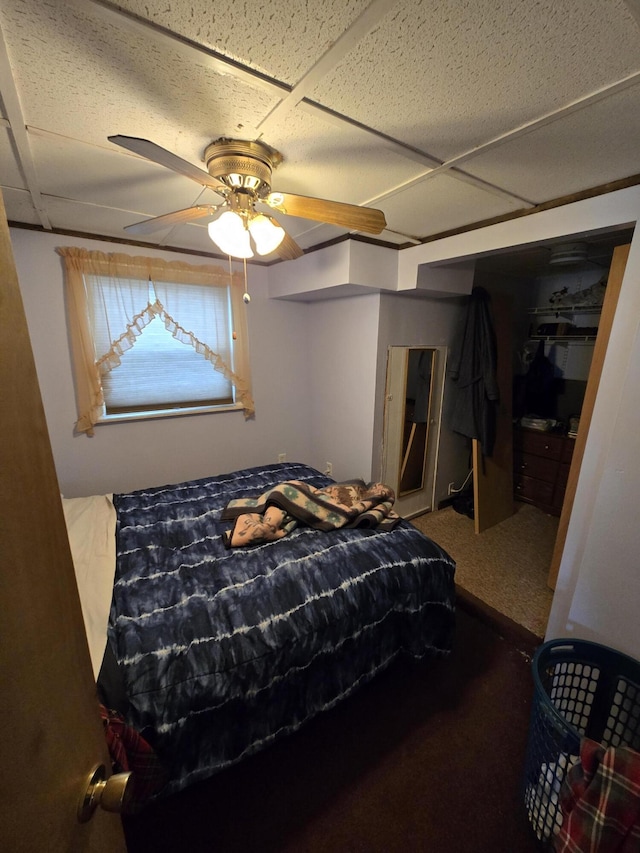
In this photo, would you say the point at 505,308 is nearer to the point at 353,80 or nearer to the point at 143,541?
the point at 353,80

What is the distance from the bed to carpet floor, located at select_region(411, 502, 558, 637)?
27.9 inches

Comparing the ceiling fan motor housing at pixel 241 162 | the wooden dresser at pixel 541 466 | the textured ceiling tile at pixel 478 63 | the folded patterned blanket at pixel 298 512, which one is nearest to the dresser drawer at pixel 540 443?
the wooden dresser at pixel 541 466

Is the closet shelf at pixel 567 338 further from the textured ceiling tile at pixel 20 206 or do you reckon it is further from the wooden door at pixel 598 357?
the textured ceiling tile at pixel 20 206

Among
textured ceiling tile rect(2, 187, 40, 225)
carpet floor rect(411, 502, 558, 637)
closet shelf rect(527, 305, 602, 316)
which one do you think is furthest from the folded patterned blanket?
closet shelf rect(527, 305, 602, 316)

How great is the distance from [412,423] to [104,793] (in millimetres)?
2801

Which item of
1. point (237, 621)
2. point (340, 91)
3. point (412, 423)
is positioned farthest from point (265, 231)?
point (412, 423)

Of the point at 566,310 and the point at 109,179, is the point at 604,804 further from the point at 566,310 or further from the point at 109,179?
the point at 566,310

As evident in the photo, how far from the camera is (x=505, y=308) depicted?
2947mm

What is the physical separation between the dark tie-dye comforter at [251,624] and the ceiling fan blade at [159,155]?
4.89 ft

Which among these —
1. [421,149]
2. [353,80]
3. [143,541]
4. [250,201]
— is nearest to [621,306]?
[421,149]

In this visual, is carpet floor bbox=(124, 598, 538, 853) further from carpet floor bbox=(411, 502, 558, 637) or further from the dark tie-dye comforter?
carpet floor bbox=(411, 502, 558, 637)

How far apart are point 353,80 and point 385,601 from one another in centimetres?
180

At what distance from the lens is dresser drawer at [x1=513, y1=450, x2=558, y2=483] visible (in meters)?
3.08

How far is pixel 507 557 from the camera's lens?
250cm
